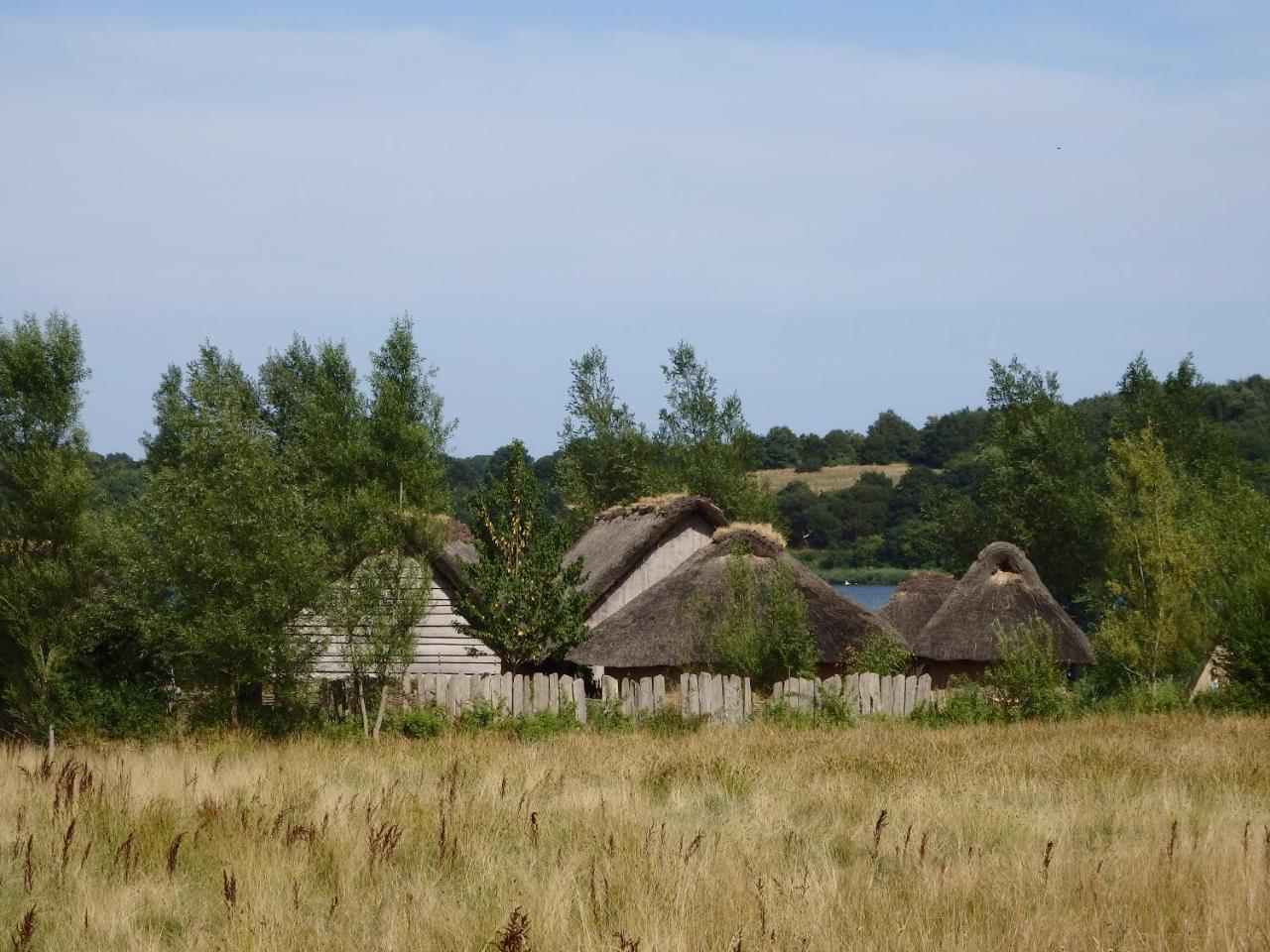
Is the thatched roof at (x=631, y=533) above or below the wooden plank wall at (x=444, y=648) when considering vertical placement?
above

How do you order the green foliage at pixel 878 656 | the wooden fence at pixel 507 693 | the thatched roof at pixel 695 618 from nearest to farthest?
the wooden fence at pixel 507 693
the green foliage at pixel 878 656
the thatched roof at pixel 695 618

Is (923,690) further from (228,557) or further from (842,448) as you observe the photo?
(842,448)

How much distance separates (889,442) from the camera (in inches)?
5531

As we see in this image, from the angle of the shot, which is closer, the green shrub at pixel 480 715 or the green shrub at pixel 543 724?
the green shrub at pixel 543 724

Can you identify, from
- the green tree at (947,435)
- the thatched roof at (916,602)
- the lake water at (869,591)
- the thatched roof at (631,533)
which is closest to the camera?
the thatched roof at (631,533)

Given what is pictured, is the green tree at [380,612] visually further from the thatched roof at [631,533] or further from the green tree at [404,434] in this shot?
the thatched roof at [631,533]

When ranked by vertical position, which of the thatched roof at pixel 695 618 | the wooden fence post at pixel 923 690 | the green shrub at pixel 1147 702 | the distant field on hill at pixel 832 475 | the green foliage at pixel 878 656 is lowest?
the green shrub at pixel 1147 702

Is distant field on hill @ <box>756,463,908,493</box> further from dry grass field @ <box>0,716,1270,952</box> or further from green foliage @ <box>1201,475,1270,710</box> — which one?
dry grass field @ <box>0,716,1270,952</box>

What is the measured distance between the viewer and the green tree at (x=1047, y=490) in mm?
47750

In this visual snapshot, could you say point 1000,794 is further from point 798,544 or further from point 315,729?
point 798,544

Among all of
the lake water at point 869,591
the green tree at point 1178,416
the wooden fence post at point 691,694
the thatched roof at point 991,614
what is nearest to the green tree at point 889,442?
the lake water at point 869,591

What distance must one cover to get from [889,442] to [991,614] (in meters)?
→ 110

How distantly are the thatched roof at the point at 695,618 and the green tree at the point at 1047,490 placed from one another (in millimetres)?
23137

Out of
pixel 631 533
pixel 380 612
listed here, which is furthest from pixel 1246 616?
pixel 631 533
